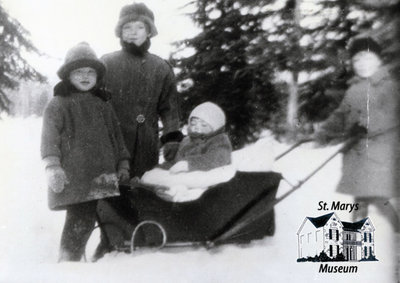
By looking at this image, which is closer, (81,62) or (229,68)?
(81,62)

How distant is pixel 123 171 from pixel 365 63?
133cm

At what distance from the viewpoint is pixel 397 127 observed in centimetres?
267

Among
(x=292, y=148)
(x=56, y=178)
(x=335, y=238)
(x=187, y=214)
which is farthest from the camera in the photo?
(x=335, y=238)

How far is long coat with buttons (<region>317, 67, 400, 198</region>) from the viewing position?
262 cm

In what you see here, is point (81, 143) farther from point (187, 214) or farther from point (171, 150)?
point (187, 214)

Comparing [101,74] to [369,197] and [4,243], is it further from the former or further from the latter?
[369,197]

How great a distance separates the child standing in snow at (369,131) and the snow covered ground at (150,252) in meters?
0.10

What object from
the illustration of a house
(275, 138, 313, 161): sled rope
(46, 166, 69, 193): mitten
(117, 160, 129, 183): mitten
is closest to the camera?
(46, 166, 69, 193): mitten

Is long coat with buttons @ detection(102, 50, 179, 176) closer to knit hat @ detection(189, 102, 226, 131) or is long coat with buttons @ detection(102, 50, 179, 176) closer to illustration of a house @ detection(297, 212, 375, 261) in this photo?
knit hat @ detection(189, 102, 226, 131)

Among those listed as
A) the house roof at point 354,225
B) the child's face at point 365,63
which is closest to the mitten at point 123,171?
the house roof at point 354,225

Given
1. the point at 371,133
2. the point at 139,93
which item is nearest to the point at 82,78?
the point at 139,93

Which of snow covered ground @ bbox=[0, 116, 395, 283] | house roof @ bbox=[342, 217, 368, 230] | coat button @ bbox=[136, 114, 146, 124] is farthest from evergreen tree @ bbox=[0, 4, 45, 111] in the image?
A: house roof @ bbox=[342, 217, 368, 230]

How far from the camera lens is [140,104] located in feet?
7.93

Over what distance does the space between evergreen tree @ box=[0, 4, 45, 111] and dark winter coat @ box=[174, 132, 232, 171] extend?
2.68 feet
